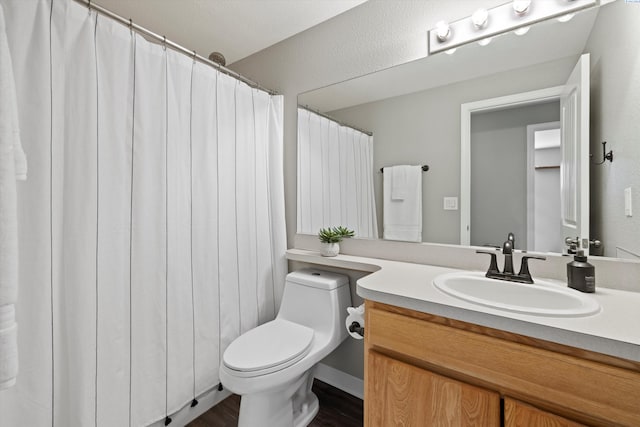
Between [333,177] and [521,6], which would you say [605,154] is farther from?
[333,177]

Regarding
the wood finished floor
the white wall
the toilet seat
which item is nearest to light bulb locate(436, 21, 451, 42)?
the white wall

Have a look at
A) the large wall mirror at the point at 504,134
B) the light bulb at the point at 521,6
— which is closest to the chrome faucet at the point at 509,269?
the large wall mirror at the point at 504,134

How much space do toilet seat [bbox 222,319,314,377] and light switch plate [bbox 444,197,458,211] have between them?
0.96 m

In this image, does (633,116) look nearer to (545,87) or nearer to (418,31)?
(545,87)

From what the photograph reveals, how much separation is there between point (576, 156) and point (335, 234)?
3.89 feet

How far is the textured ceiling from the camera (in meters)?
1.65

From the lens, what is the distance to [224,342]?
1.63 m

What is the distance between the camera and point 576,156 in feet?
3.71

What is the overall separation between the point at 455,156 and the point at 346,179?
64cm

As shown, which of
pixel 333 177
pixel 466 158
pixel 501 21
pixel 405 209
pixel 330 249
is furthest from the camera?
pixel 333 177

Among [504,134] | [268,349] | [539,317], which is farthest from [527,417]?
[504,134]

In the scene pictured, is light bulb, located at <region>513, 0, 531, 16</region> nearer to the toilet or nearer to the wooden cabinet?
the wooden cabinet

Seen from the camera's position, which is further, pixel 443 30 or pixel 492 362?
pixel 443 30

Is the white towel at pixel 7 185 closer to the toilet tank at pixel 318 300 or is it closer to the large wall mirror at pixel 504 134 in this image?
the toilet tank at pixel 318 300
